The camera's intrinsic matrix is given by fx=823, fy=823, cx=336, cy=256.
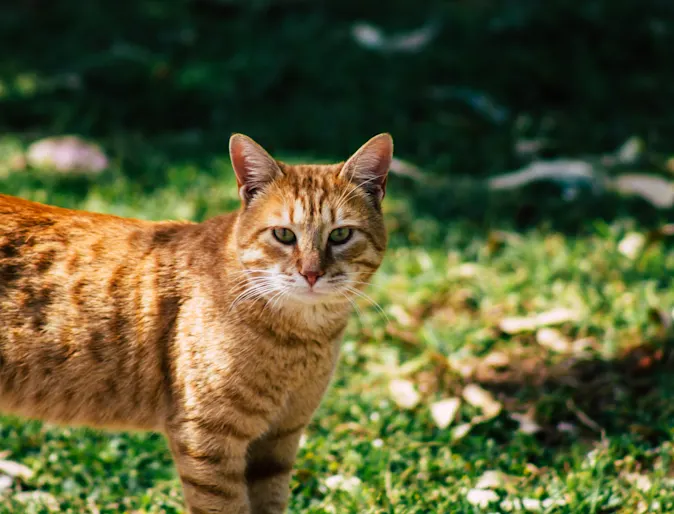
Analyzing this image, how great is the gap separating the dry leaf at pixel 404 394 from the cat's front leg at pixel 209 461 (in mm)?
1095

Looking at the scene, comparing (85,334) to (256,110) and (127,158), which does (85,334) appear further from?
(256,110)

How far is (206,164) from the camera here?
5.85m

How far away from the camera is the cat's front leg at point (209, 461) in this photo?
2.80 metres

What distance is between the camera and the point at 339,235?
297cm

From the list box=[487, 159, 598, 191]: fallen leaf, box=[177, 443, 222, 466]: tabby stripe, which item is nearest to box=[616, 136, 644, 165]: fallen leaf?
box=[487, 159, 598, 191]: fallen leaf

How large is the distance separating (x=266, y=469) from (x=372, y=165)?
1.23 m

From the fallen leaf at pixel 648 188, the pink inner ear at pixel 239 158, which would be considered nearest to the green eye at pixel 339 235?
the pink inner ear at pixel 239 158

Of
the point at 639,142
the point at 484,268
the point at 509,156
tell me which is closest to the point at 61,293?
the point at 484,268

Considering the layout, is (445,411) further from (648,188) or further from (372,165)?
(648,188)

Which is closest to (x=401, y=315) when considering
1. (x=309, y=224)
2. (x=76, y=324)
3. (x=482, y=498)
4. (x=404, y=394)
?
(x=404, y=394)

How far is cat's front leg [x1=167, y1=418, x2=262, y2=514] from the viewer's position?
9.18 feet

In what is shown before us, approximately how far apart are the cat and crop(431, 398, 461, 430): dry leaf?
0.79 meters

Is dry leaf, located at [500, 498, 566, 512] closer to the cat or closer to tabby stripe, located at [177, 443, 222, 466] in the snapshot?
the cat

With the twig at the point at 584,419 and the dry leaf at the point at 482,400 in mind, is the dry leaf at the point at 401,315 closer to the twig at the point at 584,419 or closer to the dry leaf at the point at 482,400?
the dry leaf at the point at 482,400
